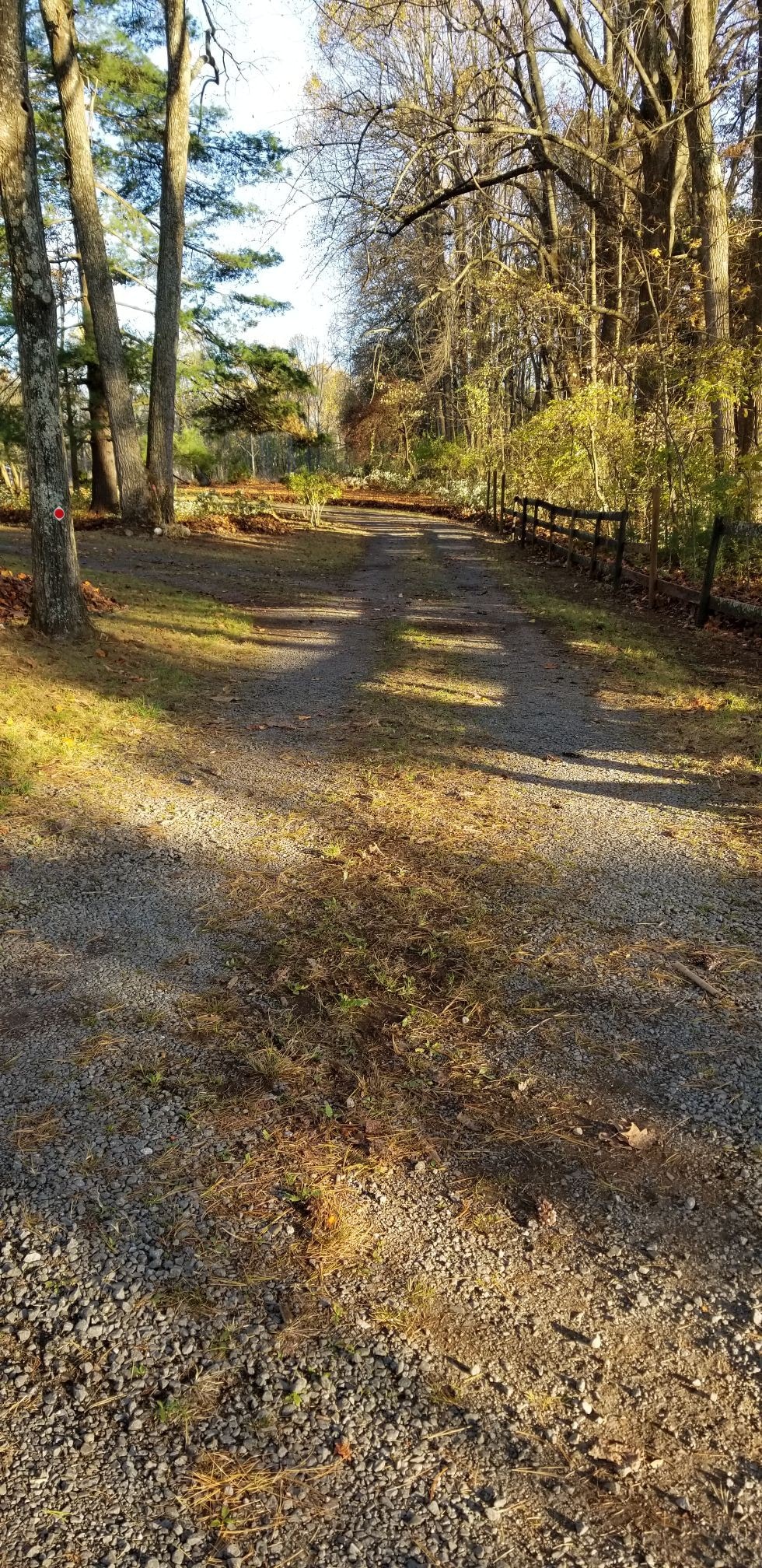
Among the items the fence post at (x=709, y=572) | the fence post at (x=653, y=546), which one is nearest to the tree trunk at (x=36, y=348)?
the fence post at (x=709, y=572)

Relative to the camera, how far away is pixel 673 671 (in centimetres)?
788

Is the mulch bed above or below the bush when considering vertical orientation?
below

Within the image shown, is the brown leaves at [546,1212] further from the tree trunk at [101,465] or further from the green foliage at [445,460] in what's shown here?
the green foliage at [445,460]

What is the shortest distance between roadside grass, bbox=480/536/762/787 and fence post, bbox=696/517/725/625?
0.57 ft

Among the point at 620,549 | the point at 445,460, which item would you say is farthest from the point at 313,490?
the point at 445,460

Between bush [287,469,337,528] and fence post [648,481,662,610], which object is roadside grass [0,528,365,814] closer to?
fence post [648,481,662,610]

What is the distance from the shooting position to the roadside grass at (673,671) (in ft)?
19.3

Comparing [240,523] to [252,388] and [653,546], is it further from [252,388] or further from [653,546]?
[653,546]

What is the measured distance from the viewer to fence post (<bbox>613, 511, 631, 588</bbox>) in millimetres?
12445

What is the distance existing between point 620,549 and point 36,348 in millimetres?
8578

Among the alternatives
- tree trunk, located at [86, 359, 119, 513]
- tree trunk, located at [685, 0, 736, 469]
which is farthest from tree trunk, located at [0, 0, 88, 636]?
tree trunk, located at [86, 359, 119, 513]

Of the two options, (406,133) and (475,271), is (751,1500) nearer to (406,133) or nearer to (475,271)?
(406,133)

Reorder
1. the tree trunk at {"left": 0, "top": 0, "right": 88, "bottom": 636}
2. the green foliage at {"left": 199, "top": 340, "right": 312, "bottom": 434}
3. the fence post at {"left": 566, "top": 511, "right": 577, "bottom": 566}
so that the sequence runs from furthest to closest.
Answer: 1. the green foliage at {"left": 199, "top": 340, "right": 312, "bottom": 434}
2. the fence post at {"left": 566, "top": 511, "right": 577, "bottom": 566}
3. the tree trunk at {"left": 0, "top": 0, "right": 88, "bottom": 636}

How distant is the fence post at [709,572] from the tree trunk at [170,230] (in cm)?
1137
